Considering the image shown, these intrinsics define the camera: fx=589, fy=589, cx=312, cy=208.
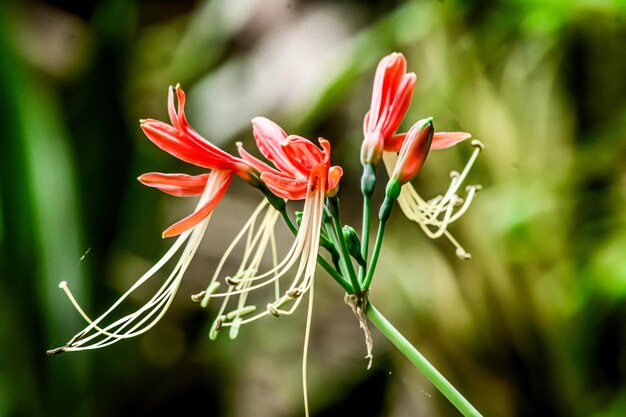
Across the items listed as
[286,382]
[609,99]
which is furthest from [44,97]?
[609,99]

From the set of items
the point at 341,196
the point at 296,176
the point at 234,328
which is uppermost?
the point at 296,176

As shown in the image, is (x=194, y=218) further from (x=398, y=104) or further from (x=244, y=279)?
(x=398, y=104)

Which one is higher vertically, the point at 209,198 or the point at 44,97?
the point at 44,97

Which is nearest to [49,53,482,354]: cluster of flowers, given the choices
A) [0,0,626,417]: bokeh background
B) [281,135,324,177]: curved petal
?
[281,135,324,177]: curved petal

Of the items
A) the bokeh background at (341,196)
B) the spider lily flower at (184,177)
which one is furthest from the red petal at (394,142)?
the bokeh background at (341,196)

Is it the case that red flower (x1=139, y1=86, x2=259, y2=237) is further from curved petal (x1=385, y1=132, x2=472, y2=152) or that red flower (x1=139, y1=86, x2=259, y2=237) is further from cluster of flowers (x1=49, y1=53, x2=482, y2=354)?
curved petal (x1=385, y1=132, x2=472, y2=152)

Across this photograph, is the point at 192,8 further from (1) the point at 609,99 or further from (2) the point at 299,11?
(1) the point at 609,99

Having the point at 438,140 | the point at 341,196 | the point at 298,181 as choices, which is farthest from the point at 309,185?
the point at 341,196
